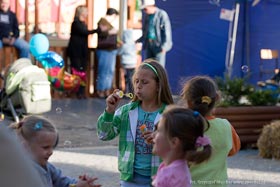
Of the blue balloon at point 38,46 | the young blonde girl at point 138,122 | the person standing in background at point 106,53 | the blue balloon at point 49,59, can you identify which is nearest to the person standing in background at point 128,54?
the person standing in background at point 106,53

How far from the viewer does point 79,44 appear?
1567cm

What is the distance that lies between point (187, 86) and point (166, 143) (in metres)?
0.93

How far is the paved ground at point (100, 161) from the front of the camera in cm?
762

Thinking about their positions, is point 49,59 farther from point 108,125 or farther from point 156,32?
point 108,125

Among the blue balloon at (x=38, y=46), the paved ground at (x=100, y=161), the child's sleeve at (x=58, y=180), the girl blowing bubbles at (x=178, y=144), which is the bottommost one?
the paved ground at (x=100, y=161)

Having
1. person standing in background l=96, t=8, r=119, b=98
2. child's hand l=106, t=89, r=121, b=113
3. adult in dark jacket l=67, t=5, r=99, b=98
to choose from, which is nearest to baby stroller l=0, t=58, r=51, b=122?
adult in dark jacket l=67, t=5, r=99, b=98

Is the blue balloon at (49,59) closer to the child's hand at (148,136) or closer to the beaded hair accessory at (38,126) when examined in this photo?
the child's hand at (148,136)

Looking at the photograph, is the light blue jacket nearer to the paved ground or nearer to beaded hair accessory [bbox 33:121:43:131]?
the paved ground

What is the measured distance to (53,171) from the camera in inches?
133

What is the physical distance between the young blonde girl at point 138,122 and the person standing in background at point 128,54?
1161 centimetres

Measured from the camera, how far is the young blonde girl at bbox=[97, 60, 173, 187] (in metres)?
4.14

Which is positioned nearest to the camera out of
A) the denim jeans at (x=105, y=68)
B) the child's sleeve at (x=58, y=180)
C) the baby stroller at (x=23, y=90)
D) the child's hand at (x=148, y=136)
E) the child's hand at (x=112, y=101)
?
the child's sleeve at (x=58, y=180)

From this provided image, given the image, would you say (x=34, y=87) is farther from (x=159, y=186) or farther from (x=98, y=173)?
(x=159, y=186)

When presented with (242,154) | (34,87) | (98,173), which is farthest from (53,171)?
(34,87)
